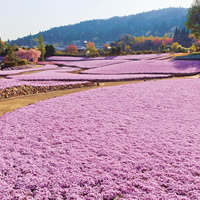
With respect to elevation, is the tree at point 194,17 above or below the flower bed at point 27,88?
above

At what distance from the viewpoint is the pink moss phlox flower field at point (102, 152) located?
19.5 ft

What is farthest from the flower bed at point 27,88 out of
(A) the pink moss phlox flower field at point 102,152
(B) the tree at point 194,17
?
(B) the tree at point 194,17

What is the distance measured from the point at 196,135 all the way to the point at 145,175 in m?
3.98

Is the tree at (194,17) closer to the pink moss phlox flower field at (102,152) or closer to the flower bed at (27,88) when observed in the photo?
the flower bed at (27,88)

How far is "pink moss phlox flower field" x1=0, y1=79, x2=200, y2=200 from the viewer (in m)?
5.95

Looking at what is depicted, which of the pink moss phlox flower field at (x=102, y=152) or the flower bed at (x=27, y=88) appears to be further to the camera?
the flower bed at (x=27, y=88)

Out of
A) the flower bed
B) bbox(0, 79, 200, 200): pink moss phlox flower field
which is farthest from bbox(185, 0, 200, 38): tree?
bbox(0, 79, 200, 200): pink moss phlox flower field

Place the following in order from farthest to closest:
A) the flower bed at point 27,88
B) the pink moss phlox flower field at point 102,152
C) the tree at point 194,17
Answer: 1. the tree at point 194,17
2. the flower bed at point 27,88
3. the pink moss phlox flower field at point 102,152

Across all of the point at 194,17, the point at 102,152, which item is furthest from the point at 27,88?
the point at 194,17

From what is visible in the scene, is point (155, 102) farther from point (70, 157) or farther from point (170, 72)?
point (170, 72)

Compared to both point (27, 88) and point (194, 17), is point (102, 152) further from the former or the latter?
point (194, 17)

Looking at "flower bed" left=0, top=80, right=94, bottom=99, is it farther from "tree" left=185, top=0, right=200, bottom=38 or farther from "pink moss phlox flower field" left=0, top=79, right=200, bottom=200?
"tree" left=185, top=0, right=200, bottom=38

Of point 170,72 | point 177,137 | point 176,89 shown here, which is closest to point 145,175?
point 177,137

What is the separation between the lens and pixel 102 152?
8.02m
